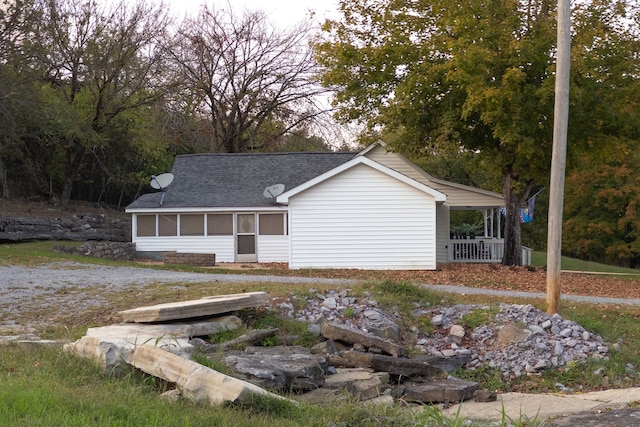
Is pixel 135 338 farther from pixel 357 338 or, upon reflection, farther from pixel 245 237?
pixel 245 237

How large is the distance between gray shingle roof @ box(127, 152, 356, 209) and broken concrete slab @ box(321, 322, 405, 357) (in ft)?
60.6

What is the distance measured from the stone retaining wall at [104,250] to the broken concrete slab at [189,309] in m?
17.1

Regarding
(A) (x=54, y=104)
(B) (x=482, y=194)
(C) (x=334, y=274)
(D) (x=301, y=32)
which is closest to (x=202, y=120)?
(D) (x=301, y=32)

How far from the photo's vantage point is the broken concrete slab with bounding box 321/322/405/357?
11008mm

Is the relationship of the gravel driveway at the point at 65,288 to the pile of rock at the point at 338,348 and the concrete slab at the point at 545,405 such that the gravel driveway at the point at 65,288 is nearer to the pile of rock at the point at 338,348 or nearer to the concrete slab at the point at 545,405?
→ the pile of rock at the point at 338,348

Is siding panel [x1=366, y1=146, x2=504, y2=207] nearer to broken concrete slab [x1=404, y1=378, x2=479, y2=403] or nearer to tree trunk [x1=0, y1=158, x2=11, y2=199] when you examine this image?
tree trunk [x1=0, y1=158, x2=11, y2=199]

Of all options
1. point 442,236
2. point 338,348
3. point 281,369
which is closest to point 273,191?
point 442,236

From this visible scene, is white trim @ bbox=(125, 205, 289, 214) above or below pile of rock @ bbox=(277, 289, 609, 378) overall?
above

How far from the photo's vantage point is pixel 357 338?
11.2m

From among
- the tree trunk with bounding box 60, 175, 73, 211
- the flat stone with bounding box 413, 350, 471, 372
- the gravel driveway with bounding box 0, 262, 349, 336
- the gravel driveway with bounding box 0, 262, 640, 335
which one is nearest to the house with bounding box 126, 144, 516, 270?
the gravel driveway with bounding box 0, 262, 640, 335

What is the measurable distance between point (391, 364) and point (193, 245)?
68.1 feet

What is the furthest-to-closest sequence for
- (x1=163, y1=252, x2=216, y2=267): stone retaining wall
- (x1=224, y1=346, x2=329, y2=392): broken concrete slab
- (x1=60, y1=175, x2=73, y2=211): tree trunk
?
(x1=60, y1=175, x2=73, y2=211): tree trunk
(x1=163, y1=252, x2=216, y2=267): stone retaining wall
(x1=224, y1=346, x2=329, y2=392): broken concrete slab

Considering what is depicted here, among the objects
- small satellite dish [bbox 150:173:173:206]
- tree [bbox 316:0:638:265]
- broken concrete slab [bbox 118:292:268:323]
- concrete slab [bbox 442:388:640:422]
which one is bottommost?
concrete slab [bbox 442:388:640:422]

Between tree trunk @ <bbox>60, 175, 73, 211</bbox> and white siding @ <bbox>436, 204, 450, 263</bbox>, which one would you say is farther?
tree trunk @ <bbox>60, 175, 73, 211</bbox>
